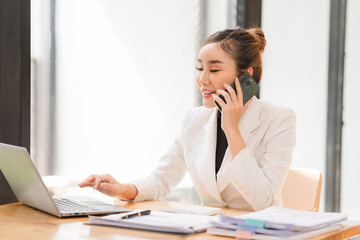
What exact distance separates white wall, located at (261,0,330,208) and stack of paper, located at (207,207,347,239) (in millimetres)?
2279

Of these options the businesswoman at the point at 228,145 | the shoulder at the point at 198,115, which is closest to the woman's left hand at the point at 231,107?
the businesswoman at the point at 228,145

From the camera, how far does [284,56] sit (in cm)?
366

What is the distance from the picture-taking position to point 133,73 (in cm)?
268

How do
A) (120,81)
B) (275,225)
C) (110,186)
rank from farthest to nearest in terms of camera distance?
(120,81) → (110,186) → (275,225)

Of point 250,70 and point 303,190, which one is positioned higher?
point 250,70

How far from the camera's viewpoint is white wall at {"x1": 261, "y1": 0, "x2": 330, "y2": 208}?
354cm

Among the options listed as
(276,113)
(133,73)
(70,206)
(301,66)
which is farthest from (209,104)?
(301,66)

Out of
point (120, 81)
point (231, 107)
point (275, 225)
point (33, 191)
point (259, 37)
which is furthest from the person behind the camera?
point (120, 81)

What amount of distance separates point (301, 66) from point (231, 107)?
84.4 inches

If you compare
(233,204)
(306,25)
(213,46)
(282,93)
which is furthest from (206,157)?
(306,25)

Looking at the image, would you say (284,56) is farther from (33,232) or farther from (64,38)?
(33,232)

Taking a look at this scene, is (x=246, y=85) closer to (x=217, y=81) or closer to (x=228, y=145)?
(x=217, y=81)

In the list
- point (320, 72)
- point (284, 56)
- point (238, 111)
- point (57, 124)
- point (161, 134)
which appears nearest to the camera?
point (238, 111)

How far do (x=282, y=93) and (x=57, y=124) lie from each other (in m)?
1.92
